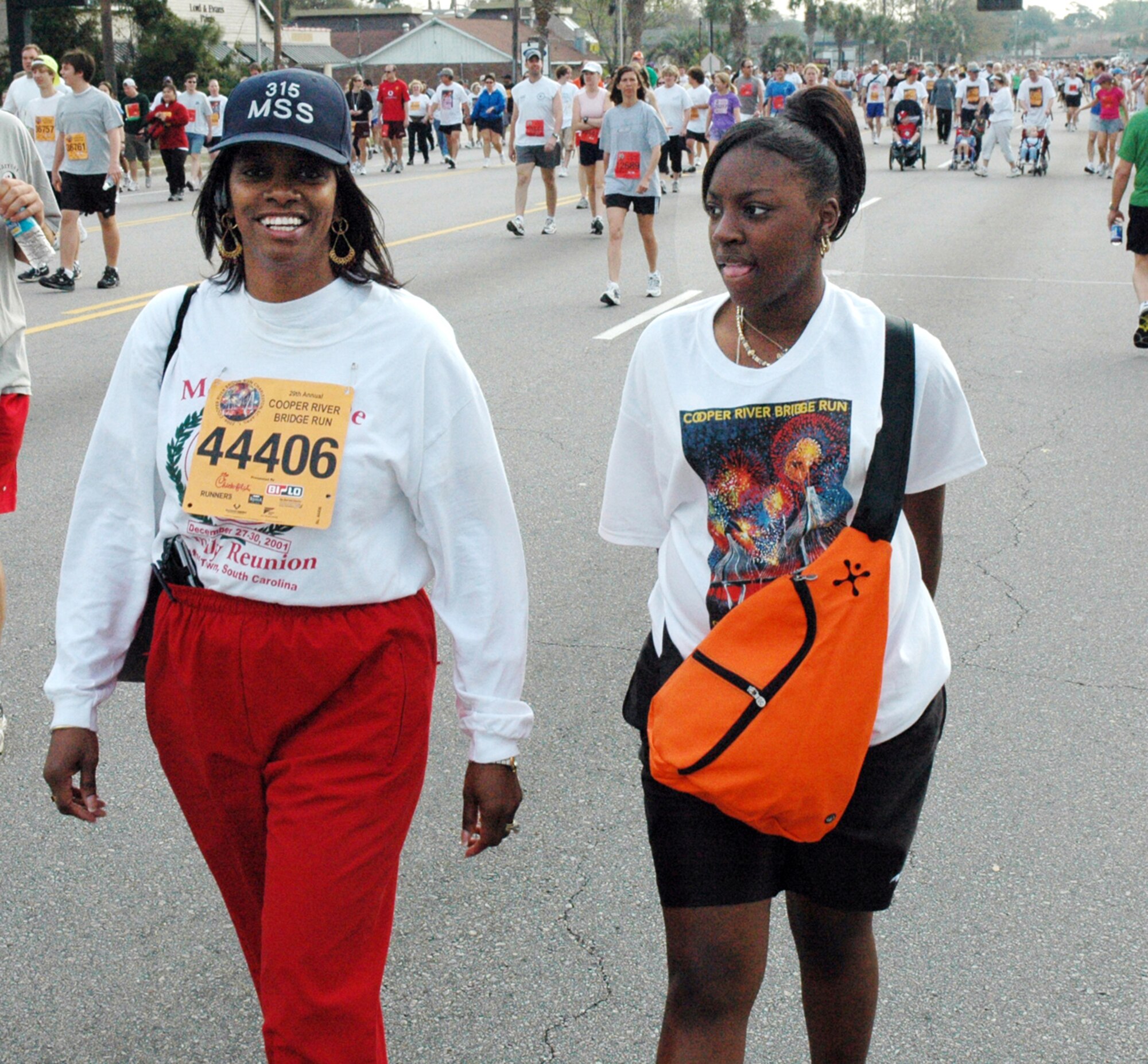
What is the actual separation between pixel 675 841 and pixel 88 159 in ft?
36.8

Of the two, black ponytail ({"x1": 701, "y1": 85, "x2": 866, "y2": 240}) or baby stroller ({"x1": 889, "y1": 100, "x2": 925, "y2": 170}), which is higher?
black ponytail ({"x1": 701, "y1": 85, "x2": 866, "y2": 240})

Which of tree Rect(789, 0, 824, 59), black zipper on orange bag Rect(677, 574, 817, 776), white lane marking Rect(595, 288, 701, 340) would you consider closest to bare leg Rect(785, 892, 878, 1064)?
black zipper on orange bag Rect(677, 574, 817, 776)

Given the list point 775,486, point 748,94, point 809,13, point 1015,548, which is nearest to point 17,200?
point 775,486

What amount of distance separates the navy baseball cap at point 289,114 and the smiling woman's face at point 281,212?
3cm

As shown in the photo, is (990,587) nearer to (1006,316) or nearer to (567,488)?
(567,488)

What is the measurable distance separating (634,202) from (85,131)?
4.81m

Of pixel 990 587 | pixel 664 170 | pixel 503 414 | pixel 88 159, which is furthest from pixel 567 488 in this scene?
pixel 664 170

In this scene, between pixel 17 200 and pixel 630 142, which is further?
pixel 630 142

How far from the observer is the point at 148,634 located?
2402 mm

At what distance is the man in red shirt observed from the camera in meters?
27.2

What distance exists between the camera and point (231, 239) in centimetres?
243

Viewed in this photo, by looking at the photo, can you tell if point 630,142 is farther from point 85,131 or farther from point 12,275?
point 12,275

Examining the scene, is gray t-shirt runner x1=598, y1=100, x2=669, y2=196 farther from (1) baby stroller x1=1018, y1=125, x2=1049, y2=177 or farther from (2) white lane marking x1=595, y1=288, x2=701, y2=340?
(1) baby stroller x1=1018, y1=125, x2=1049, y2=177

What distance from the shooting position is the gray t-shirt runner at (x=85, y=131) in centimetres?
1180
